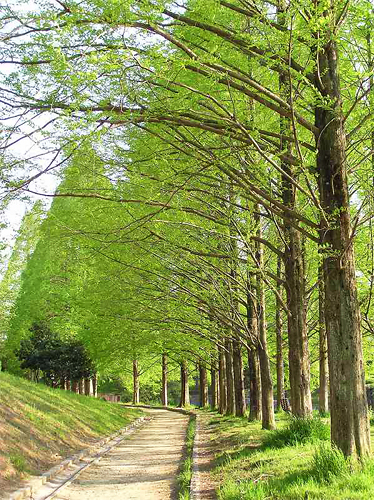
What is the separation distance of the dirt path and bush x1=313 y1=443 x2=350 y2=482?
295 centimetres

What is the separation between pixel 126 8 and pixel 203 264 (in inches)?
382

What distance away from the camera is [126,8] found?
18.4ft

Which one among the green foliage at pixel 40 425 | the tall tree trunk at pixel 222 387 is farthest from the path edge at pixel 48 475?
the tall tree trunk at pixel 222 387

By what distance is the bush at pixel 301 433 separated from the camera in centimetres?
964

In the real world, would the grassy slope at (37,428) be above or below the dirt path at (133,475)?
above

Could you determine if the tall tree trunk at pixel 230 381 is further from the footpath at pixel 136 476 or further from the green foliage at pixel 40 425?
the footpath at pixel 136 476

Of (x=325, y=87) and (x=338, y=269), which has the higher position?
(x=325, y=87)

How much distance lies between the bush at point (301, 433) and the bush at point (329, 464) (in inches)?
117

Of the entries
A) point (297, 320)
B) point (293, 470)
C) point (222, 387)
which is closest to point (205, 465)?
point (297, 320)

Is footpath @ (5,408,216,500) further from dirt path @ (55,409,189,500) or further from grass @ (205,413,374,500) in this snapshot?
grass @ (205,413,374,500)

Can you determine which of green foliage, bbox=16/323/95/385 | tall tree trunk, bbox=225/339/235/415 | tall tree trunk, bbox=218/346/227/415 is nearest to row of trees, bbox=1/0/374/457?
tall tree trunk, bbox=225/339/235/415

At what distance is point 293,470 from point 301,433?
9.04ft

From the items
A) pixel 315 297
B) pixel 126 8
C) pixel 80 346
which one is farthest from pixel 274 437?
pixel 80 346

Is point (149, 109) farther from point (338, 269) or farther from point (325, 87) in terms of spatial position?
point (338, 269)
